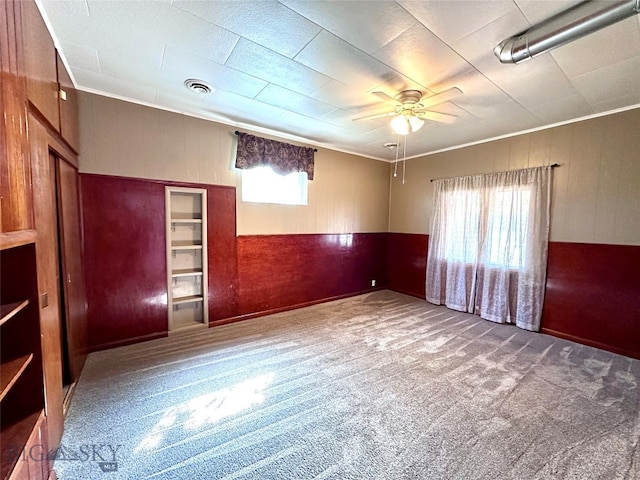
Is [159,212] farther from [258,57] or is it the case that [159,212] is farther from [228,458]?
[228,458]

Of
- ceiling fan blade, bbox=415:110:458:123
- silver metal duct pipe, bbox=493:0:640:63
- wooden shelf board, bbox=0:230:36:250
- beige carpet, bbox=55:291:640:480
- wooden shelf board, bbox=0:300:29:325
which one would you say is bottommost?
beige carpet, bbox=55:291:640:480

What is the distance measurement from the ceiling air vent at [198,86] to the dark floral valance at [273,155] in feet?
2.79

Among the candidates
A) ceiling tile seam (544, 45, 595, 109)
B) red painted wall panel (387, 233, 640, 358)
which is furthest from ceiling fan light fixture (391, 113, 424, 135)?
red painted wall panel (387, 233, 640, 358)

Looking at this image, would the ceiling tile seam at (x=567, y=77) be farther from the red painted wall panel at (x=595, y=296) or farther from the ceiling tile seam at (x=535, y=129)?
the red painted wall panel at (x=595, y=296)

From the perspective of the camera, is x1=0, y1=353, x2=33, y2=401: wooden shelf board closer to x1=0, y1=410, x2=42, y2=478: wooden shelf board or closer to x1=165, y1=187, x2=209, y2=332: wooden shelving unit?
x1=0, y1=410, x2=42, y2=478: wooden shelf board

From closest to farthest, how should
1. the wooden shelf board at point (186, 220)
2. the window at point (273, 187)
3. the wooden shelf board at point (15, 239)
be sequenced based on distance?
the wooden shelf board at point (15, 239)
the wooden shelf board at point (186, 220)
the window at point (273, 187)

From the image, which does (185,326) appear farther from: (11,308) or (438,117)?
(438,117)

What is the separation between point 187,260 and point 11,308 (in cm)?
234

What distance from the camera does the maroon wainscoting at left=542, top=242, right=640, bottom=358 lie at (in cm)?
287

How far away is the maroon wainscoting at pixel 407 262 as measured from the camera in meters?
4.90

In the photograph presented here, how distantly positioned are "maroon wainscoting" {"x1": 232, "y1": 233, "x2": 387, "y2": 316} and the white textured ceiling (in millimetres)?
1869

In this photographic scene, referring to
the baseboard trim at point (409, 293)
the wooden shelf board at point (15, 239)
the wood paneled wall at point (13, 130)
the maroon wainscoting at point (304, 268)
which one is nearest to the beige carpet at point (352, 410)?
the maroon wainscoting at point (304, 268)

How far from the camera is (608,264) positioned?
119 inches

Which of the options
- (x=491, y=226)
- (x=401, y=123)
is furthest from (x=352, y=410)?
(x=491, y=226)
